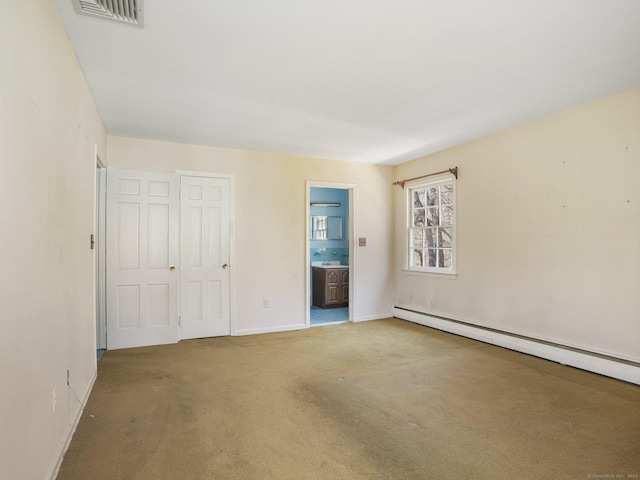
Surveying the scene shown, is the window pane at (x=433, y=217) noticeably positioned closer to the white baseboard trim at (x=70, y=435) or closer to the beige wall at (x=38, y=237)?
the beige wall at (x=38, y=237)

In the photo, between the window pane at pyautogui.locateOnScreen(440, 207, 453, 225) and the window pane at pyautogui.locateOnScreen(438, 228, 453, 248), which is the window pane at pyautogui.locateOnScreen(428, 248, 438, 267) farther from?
the window pane at pyautogui.locateOnScreen(440, 207, 453, 225)

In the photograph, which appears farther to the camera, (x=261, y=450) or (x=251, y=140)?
(x=251, y=140)

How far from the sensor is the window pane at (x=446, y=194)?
5178mm

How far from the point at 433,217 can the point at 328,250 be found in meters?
2.80

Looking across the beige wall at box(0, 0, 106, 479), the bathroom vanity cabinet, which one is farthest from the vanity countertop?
the beige wall at box(0, 0, 106, 479)

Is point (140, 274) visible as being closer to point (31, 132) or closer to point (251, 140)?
point (251, 140)

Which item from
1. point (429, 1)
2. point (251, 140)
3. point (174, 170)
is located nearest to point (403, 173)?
point (251, 140)

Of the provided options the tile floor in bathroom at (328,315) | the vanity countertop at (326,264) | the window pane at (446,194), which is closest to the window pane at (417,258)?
the window pane at (446,194)

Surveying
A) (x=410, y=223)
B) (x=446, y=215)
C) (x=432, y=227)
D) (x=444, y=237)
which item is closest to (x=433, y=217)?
(x=432, y=227)

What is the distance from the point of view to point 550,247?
3.83 metres

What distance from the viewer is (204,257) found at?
4820mm

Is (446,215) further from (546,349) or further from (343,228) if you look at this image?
(343,228)

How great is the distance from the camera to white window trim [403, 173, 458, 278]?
196 inches

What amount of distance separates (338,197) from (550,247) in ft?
15.0
